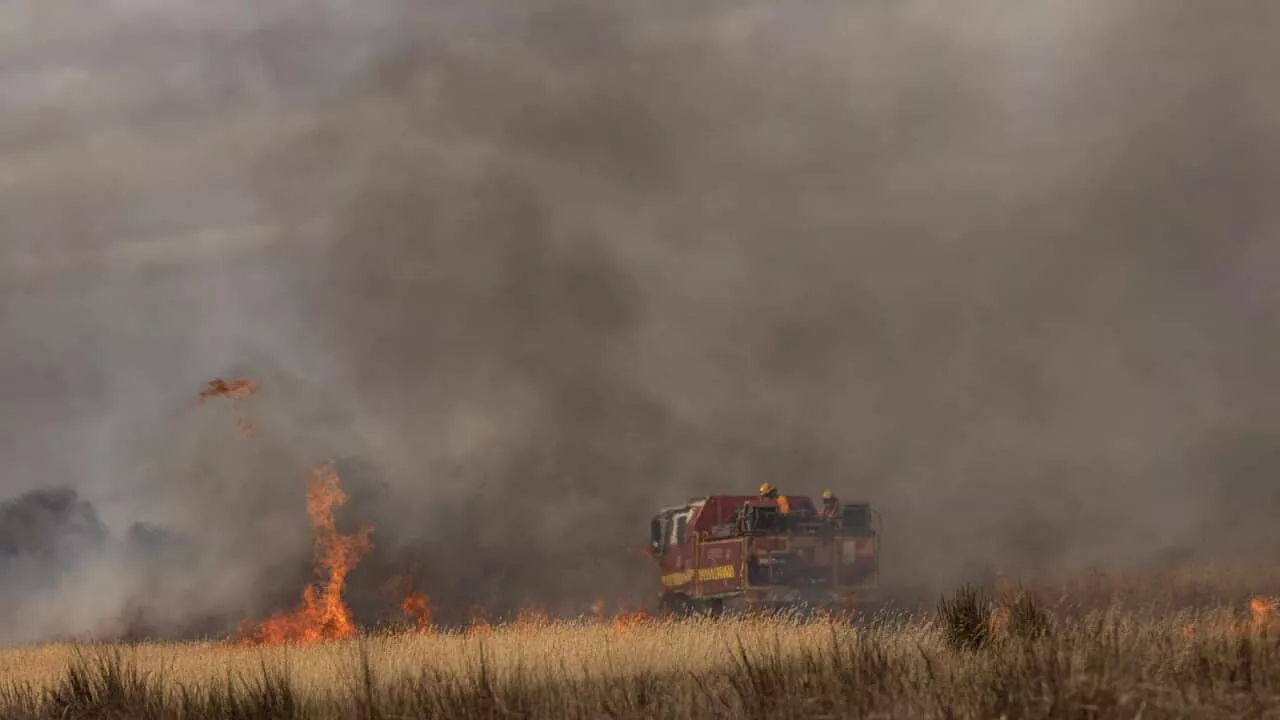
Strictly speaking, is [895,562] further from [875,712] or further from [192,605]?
[875,712]

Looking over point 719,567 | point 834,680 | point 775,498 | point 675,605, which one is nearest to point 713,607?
→ point 719,567

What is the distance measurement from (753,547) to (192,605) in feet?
68.3

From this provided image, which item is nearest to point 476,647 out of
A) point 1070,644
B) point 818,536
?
point 818,536

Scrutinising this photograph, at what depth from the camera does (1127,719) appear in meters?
11.8

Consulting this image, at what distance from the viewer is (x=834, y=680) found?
1426cm

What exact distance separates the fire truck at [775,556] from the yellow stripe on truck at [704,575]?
0.08 ft

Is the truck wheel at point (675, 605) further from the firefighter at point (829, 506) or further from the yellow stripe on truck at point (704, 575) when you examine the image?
the firefighter at point (829, 506)

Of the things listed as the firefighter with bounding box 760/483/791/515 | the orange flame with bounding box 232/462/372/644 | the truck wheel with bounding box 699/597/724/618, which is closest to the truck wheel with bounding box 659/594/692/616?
the truck wheel with bounding box 699/597/724/618

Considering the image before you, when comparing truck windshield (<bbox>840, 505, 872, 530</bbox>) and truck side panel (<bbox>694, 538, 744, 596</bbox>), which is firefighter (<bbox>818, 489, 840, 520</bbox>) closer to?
truck windshield (<bbox>840, 505, 872, 530</bbox>)

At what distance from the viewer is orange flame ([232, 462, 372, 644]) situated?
35.1 meters

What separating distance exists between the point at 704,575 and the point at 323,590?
34.5 ft

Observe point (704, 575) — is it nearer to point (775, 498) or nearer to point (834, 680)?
point (775, 498)

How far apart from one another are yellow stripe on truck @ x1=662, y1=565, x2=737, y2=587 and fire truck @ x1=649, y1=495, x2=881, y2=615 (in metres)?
0.02

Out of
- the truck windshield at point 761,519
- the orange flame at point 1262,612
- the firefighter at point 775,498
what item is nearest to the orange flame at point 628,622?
the truck windshield at point 761,519
